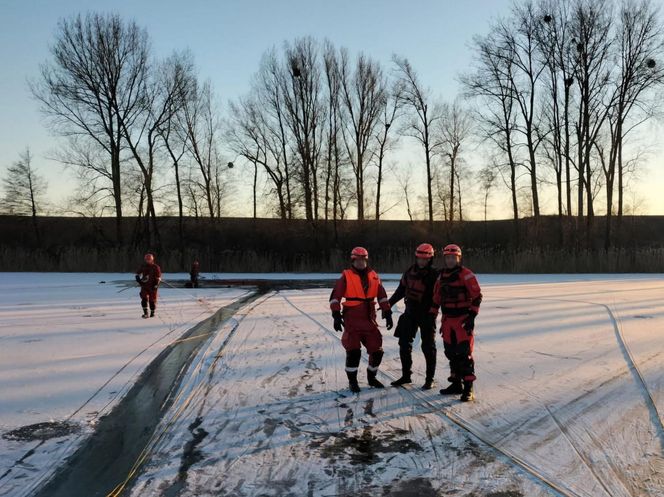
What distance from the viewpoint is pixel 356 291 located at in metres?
5.97

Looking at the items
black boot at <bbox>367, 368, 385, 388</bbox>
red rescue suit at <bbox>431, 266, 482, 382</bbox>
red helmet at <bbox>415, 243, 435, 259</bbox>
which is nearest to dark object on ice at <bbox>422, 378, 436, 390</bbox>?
red rescue suit at <bbox>431, 266, 482, 382</bbox>

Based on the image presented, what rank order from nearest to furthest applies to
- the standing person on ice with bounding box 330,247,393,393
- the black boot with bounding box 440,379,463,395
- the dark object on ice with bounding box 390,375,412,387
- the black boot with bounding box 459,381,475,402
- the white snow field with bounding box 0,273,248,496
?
the white snow field with bounding box 0,273,248,496
the black boot with bounding box 459,381,475,402
the black boot with bounding box 440,379,463,395
the standing person on ice with bounding box 330,247,393,393
the dark object on ice with bounding box 390,375,412,387

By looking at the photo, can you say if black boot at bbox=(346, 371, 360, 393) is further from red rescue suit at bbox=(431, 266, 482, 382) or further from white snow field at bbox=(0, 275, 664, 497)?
red rescue suit at bbox=(431, 266, 482, 382)

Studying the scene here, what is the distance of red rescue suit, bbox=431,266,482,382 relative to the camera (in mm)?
5559

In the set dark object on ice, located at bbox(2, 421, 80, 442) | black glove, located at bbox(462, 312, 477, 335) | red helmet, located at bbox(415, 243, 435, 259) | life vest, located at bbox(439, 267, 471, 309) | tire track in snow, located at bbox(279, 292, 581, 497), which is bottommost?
tire track in snow, located at bbox(279, 292, 581, 497)

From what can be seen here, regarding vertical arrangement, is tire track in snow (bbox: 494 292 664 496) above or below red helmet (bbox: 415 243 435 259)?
below

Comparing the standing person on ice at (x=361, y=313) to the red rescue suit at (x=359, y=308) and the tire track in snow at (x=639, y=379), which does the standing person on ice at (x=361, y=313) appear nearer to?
the red rescue suit at (x=359, y=308)

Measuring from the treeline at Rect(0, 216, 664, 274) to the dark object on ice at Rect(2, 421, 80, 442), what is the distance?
2305 centimetres

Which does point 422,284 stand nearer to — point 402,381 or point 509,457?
point 402,381

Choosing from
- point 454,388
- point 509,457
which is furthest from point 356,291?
point 509,457

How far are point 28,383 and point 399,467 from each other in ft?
15.2

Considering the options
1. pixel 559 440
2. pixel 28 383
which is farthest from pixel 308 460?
pixel 28 383

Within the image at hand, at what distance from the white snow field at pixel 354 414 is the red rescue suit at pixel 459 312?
39cm

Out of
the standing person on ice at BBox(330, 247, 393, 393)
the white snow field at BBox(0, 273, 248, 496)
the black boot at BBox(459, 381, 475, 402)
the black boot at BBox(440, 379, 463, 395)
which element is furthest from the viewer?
the standing person on ice at BBox(330, 247, 393, 393)
